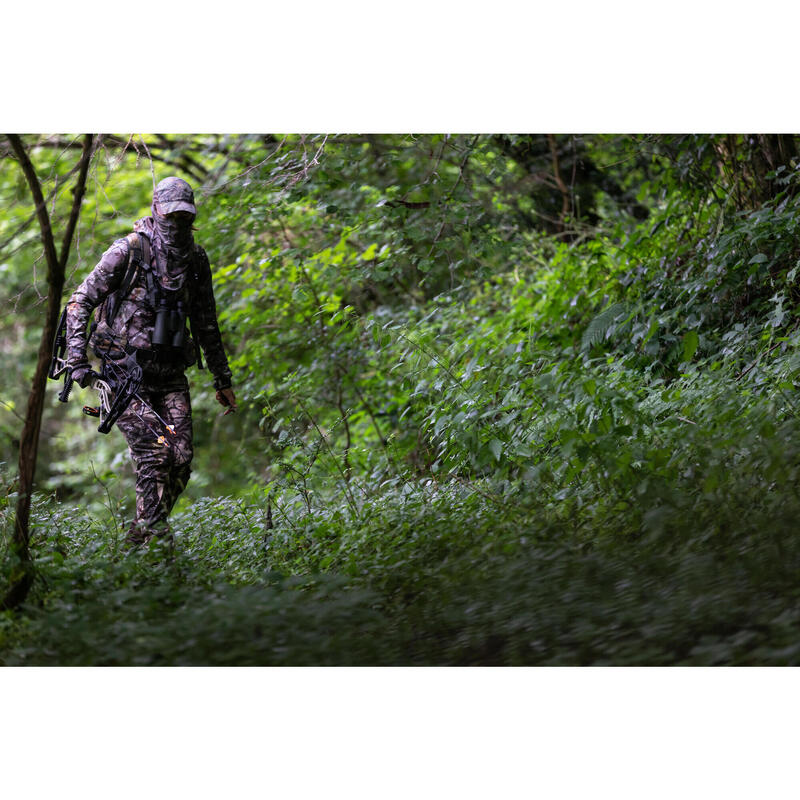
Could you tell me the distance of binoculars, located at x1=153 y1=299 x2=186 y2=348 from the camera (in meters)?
5.01

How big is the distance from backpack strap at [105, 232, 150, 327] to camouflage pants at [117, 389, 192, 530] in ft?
1.68

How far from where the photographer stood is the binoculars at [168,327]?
5008mm

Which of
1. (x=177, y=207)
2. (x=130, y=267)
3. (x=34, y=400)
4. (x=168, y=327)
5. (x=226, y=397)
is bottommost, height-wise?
(x=226, y=397)

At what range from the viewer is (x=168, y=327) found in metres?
5.03

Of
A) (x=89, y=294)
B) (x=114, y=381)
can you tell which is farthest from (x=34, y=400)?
(x=89, y=294)

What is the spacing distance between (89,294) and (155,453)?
0.99 meters

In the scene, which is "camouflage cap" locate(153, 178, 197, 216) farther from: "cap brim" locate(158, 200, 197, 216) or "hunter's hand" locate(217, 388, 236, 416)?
"hunter's hand" locate(217, 388, 236, 416)

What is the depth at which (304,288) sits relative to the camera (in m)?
7.62

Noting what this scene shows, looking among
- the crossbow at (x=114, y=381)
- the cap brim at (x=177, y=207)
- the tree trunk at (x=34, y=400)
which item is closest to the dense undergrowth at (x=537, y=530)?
the tree trunk at (x=34, y=400)

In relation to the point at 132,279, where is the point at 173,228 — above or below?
above

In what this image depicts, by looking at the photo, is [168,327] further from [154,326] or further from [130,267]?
[130,267]

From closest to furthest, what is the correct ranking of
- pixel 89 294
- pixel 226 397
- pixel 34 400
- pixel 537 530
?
pixel 34 400 → pixel 537 530 → pixel 89 294 → pixel 226 397

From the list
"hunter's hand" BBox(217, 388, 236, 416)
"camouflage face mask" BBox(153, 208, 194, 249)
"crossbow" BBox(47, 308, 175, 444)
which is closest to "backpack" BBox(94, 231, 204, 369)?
"camouflage face mask" BBox(153, 208, 194, 249)

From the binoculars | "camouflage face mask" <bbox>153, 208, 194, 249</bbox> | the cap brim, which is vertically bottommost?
the binoculars
